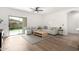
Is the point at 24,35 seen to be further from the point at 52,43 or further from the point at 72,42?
the point at 72,42

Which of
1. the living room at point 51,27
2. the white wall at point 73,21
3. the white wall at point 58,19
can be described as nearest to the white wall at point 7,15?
the living room at point 51,27

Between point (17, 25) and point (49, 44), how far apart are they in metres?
0.89

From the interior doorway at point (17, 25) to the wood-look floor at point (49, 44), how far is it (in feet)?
0.46

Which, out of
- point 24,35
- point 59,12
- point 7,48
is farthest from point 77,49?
point 7,48

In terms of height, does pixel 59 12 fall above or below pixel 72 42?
above

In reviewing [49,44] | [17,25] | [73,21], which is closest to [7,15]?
[17,25]

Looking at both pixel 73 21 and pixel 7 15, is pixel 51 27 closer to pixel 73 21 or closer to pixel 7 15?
pixel 73 21

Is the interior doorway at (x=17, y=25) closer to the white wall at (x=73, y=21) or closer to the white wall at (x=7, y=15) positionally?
the white wall at (x=7, y=15)

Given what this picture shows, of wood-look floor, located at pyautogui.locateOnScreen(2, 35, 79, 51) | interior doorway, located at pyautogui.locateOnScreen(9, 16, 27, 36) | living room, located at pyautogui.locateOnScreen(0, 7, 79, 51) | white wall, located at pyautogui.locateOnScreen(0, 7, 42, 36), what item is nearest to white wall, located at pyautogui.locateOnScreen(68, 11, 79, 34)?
living room, located at pyautogui.locateOnScreen(0, 7, 79, 51)

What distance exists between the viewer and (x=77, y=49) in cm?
202

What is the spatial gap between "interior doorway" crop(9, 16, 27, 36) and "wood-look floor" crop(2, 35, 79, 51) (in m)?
0.14

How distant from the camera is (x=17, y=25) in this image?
6.49 feet

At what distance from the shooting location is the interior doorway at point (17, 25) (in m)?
1.91
